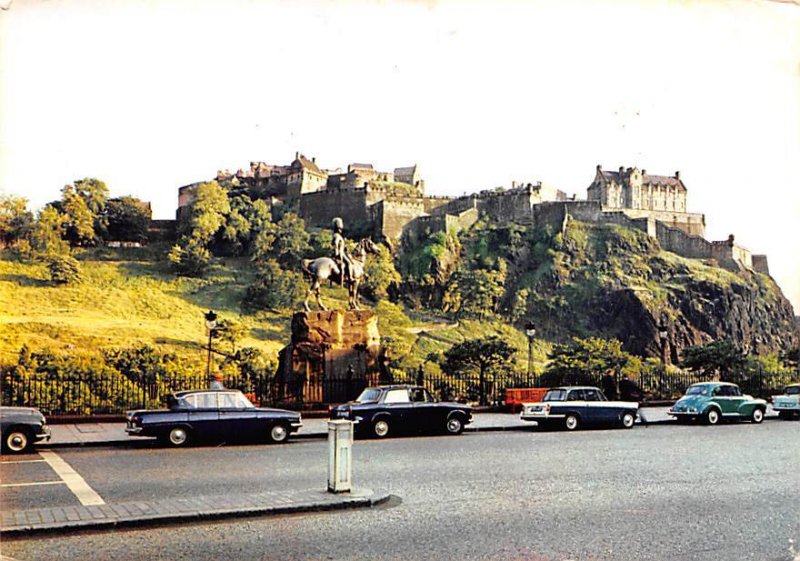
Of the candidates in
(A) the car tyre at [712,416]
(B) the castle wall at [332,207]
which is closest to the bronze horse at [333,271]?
(A) the car tyre at [712,416]

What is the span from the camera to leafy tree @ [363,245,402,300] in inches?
3305

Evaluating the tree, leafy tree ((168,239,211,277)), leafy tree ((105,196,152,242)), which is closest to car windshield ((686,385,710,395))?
the tree

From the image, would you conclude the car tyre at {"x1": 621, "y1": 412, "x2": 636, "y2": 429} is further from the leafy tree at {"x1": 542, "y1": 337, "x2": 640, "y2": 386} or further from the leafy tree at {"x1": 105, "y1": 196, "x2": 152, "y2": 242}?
the leafy tree at {"x1": 105, "y1": 196, "x2": 152, "y2": 242}

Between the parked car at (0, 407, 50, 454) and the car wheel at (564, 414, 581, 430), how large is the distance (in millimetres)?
11299

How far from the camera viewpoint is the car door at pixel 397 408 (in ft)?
56.6

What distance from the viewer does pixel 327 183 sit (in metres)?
98.3

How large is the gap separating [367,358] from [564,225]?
71687 millimetres

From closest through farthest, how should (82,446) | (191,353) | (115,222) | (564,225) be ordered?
(82,446) → (191,353) → (115,222) → (564,225)

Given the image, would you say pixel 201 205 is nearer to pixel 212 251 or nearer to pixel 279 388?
pixel 212 251

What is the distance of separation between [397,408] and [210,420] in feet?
13.3

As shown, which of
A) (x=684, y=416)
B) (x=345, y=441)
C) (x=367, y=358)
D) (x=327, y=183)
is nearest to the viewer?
(x=345, y=441)

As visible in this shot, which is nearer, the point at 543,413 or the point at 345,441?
the point at 345,441

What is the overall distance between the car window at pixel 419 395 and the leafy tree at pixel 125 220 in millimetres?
72098

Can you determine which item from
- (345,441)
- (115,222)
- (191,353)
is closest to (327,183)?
(115,222)
